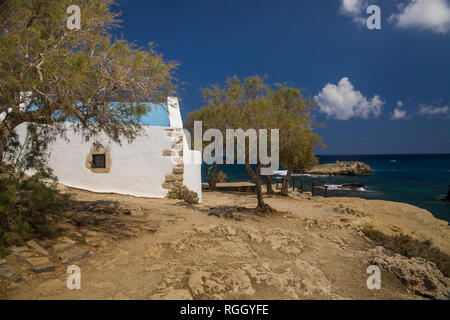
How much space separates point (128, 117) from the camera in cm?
592

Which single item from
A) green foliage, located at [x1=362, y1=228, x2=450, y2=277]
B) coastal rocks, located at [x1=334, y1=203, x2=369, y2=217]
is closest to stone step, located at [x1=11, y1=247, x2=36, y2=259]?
green foliage, located at [x1=362, y1=228, x2=450, y2=277]

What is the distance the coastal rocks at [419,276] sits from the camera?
14.5 ft

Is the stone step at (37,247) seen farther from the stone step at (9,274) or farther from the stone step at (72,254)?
the stone step at (9,274)

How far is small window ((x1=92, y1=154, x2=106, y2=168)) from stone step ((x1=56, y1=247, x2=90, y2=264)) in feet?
21.8

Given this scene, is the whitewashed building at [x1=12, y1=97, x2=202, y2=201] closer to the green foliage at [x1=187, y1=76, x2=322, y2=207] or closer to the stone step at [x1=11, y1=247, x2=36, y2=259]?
the green foliage at [x1=187, y1=76, x2=322, y2=207]

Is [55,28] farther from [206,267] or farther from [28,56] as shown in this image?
[206,267]

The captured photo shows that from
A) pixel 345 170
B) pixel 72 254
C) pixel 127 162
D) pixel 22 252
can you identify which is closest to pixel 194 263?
pixel 72 254

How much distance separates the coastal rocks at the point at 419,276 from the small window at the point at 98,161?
1001 cm

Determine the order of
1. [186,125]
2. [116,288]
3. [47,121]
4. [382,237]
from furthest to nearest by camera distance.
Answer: [186,125] → [382,237] → [47,121] → [116,288]

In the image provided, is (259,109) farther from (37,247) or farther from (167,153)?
(37,247)

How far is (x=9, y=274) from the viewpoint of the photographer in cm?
343

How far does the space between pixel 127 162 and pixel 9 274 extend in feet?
24.1
